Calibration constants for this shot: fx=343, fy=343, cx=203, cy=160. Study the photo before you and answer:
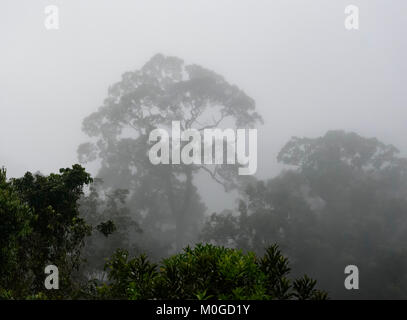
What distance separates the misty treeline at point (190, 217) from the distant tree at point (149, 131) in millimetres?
115

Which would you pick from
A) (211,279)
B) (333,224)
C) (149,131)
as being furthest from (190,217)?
(211,279)

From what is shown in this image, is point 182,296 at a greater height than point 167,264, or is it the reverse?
point 167,264

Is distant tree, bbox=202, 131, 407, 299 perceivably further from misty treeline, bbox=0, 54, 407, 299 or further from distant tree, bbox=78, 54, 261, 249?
distant tree, bbox=78, 54, 261, 249

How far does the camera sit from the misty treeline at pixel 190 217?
18.1 ft

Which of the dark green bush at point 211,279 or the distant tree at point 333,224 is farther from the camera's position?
the distant tree at point 333,224

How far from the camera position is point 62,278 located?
10.5 meters

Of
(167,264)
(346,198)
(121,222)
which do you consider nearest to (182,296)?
(167,264)

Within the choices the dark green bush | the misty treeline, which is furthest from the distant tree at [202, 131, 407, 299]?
the dark green bush

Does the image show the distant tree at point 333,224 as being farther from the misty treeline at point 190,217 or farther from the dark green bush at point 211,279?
the dark green bush at point 211,279

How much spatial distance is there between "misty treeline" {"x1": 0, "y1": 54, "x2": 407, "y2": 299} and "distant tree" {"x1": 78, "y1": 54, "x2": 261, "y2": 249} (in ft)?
0.38

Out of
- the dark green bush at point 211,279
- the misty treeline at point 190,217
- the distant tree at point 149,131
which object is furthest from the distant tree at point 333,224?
the dark green bush at point 211,279

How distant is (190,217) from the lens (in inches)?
1432

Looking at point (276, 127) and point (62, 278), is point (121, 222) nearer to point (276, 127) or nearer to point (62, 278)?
point (62, 278)

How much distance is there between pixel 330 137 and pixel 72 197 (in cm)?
2798
